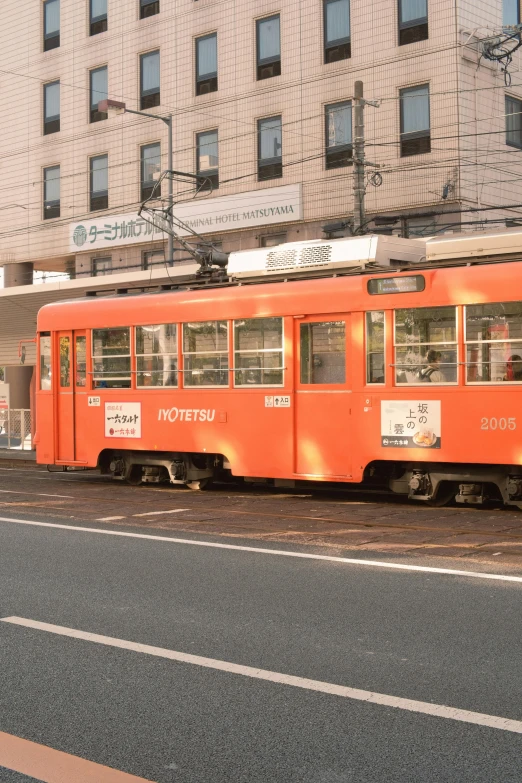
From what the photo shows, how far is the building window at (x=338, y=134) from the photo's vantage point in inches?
1165

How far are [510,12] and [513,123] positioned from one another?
321 centimetres

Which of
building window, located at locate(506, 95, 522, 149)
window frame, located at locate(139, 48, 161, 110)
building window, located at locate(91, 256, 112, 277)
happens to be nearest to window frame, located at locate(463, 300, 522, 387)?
building window, located at locate(506, 95, 522, 149)

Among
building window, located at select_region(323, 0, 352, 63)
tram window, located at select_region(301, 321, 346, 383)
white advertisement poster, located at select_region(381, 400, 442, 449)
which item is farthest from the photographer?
building window, located at select_region(323, 0, 352, 63)

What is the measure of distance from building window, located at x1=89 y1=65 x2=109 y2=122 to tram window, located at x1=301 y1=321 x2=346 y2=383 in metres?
24.9

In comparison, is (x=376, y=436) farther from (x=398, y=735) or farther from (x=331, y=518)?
(x=398, y=735)

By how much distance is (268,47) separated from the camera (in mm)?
31438

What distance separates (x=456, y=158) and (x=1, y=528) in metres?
19.1

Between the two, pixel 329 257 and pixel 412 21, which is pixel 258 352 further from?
pixel 412 21

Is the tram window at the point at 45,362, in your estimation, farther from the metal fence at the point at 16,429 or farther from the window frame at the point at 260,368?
the metal fence at the point at 16,429

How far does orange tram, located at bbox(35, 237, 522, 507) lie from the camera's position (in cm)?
1266

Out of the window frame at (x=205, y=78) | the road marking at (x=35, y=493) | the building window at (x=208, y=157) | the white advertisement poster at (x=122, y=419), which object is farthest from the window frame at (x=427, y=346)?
the window frame at (x=205, y=78)

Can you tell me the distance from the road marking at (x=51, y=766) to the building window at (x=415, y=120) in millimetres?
25167

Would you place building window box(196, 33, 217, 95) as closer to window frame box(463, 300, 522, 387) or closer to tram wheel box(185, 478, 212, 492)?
tram wheel box(185, 478, 212, 492)

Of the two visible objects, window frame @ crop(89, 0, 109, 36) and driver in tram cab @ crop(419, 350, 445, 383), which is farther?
window frame @ crop(89, 0, 109, 36)
